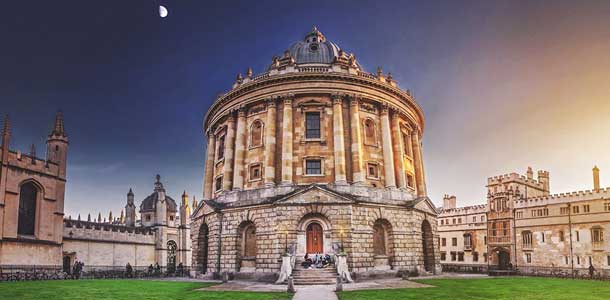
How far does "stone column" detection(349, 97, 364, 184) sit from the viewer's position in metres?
39.8

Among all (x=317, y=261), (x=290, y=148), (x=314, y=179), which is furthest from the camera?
(x=290, y=148)

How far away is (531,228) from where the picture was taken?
210 feet

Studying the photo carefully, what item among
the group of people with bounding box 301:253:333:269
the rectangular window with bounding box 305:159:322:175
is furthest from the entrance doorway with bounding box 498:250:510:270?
the group of people with bounding box 301:253:333:269

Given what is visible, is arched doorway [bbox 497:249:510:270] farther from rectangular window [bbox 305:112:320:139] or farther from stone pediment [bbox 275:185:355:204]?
stone pediment [bbox 275:185:355:204]

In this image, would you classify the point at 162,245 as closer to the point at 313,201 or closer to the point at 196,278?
the point at 196,278

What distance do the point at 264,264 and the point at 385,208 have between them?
35.3 feet

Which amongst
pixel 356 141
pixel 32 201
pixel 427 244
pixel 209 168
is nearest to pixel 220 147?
pixel 209 168

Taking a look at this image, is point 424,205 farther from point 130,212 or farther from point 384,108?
point 130,212

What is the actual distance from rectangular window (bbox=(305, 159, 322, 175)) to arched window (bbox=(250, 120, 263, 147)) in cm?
516

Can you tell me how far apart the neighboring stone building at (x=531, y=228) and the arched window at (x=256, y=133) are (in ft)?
103

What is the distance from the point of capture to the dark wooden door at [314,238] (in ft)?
122

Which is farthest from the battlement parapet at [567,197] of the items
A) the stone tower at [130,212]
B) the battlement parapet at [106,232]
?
the stone tower at [130,212]

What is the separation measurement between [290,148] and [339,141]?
13.6ft

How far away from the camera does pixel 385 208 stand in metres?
39.3
